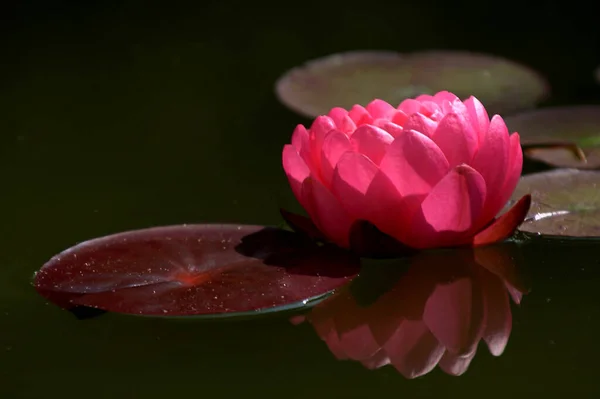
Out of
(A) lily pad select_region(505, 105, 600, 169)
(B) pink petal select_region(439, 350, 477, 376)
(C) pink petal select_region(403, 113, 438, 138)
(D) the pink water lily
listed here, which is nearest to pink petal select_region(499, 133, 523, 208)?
(D) the pink water lily

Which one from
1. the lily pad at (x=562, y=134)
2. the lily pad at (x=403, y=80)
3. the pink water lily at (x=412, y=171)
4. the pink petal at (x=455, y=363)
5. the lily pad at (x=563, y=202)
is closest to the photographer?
the pink petal at (x=455, y=363)

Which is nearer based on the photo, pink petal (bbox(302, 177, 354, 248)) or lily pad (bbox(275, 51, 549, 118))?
pink petal (bbox(302, 177, 354, 248))

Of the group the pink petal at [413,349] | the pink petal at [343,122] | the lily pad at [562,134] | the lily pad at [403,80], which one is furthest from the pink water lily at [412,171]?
the lily pad at [403,80]

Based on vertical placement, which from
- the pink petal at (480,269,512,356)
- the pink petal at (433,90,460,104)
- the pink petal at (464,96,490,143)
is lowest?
the pink petal at (480,269,512,356)

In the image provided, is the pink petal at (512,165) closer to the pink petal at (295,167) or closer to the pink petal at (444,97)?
the pink petal at (444,97)

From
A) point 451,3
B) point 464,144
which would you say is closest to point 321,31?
point 451,3

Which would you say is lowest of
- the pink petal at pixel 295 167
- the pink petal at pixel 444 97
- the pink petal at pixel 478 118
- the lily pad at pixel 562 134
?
the lily pad at pixel 562 134

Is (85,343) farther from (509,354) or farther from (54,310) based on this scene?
(509,354)

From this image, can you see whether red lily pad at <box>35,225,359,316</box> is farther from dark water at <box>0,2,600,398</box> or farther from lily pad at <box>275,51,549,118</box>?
lily pad at <box>275,51,549,118</box>
